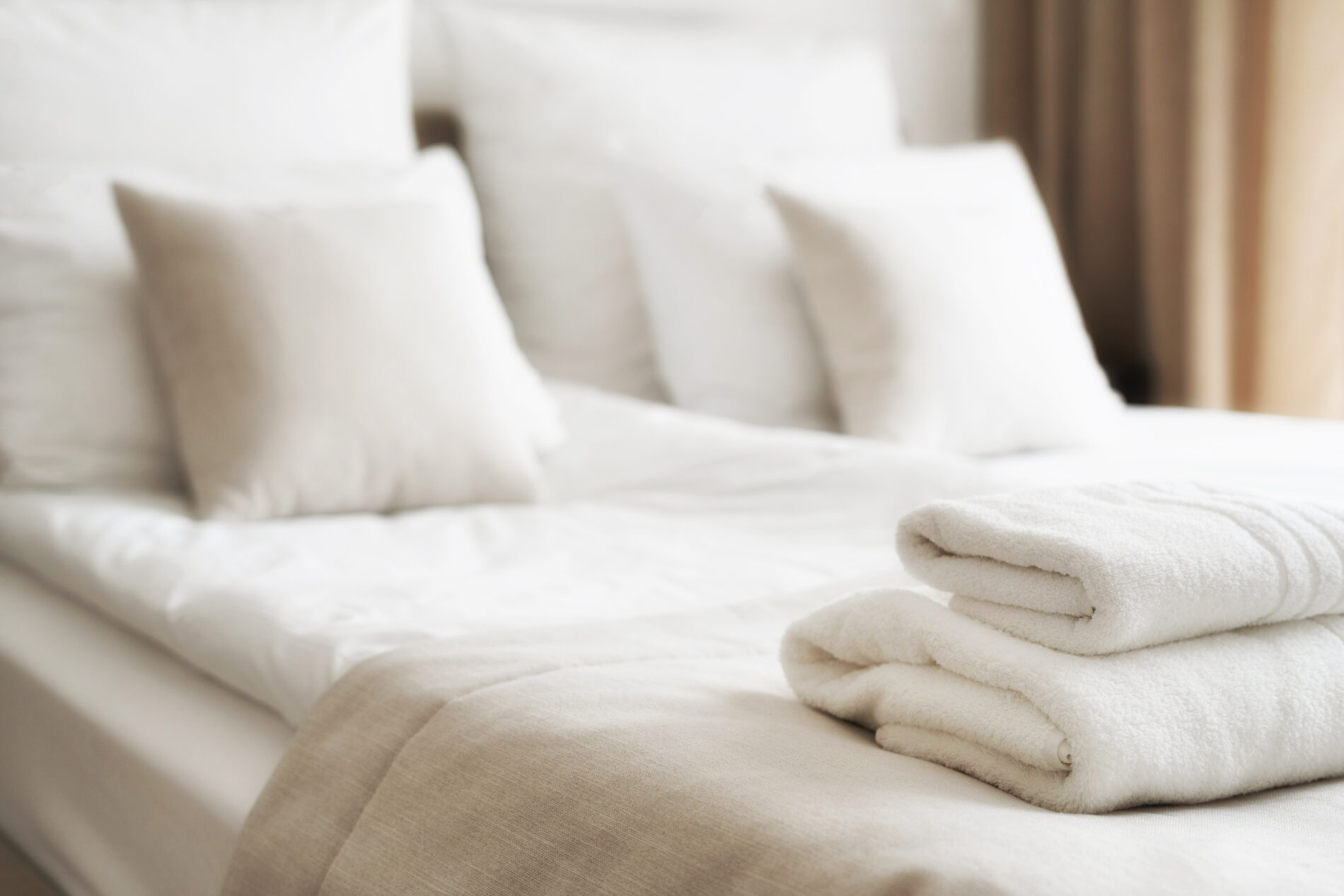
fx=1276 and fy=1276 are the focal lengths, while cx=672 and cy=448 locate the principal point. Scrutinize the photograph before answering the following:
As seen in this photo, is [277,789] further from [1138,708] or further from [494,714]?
[1138,708]

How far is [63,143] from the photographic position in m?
1.56

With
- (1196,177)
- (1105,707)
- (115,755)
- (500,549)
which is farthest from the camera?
(1196,177)

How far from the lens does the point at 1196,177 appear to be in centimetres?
246

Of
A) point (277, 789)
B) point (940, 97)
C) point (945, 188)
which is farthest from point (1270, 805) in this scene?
point (940, 97)

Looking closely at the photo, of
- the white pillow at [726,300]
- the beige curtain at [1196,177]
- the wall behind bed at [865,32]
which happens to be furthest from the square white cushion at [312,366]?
the beige curtain at [1196,177]

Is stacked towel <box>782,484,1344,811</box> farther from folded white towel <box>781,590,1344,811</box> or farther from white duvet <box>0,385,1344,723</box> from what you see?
white duvet <box>0,385,1344,723</box>

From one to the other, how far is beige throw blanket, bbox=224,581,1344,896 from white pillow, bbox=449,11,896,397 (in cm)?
109

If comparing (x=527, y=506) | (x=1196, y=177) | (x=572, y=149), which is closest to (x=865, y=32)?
(x=1196, y=177)

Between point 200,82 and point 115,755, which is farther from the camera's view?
point 200,82

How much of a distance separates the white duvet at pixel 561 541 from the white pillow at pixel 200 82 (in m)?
0.47

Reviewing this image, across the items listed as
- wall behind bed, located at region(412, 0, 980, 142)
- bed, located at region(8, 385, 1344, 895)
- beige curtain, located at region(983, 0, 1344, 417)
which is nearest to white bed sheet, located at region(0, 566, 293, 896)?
bed, located at region(8, 385, 1344, 895)

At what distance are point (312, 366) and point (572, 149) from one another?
2.53ft

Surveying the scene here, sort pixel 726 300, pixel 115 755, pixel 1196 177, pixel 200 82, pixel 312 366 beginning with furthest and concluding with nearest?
pixel 1196 177
pixel 726 300
pixel 200 82
pixel 312 366
pixel 115 755

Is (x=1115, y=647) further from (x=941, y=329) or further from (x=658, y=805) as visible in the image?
(x=941, y=329)
